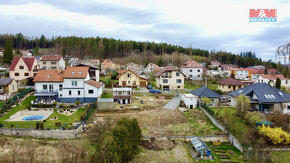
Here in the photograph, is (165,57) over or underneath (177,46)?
underneath

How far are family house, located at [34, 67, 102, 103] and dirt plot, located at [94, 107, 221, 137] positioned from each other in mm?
5525

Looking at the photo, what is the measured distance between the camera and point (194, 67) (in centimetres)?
6116

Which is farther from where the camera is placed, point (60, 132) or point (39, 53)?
point (39, 53)

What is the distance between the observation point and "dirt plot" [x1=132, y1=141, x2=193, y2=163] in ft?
60.5

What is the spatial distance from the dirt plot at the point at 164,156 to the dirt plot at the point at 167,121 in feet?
11.3

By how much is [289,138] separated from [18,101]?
1503 inches

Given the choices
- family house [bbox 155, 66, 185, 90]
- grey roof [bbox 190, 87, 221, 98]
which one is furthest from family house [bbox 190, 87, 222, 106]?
family house [bbox 155, 66, 185, 90]

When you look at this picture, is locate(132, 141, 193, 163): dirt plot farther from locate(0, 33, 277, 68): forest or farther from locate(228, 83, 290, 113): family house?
locate(0, 33, 277, 68): forest

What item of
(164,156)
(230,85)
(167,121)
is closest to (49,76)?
(167,121)

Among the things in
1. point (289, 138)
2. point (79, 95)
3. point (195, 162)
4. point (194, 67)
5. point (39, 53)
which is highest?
point (39, 53)

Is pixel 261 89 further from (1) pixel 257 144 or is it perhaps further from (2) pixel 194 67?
(2) pixel 194 67

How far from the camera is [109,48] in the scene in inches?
4134

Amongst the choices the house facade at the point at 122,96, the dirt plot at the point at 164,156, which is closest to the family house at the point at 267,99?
the dirt plot at the point at 164,156

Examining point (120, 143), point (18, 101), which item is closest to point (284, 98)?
point (120, 143)
